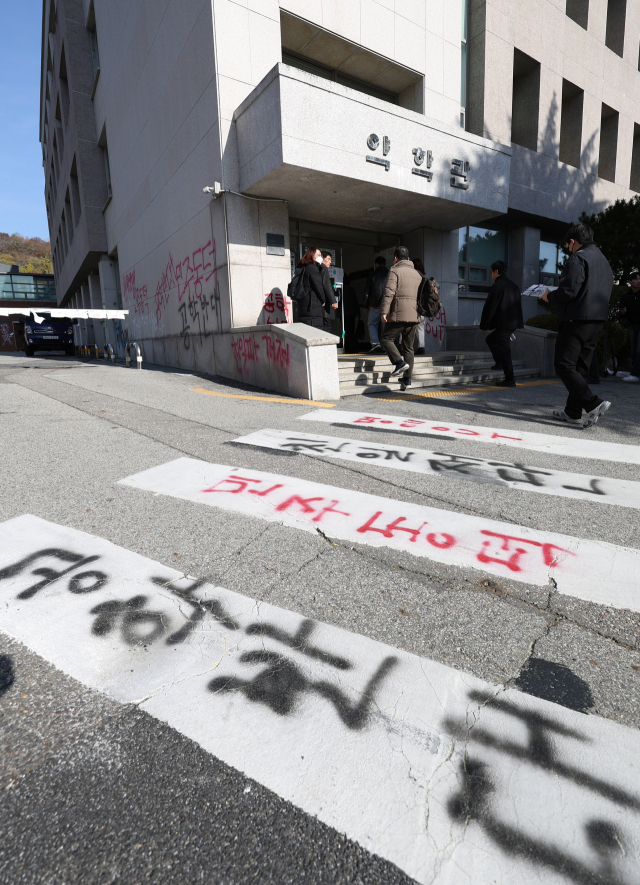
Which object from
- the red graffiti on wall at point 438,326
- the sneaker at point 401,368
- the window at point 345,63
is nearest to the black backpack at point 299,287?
the sneaker at point 401,368

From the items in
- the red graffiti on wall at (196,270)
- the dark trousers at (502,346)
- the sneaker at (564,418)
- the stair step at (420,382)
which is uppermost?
the red graffiti on wall at (196,270)

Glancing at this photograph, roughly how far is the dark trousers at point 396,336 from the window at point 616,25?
663 inches

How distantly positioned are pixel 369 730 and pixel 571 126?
63.6 feet

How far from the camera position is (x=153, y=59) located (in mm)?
11789

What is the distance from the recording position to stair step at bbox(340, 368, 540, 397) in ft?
25.9

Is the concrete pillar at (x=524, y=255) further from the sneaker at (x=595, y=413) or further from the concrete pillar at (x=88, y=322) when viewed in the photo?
the concrete pillar at (x=88, y=322)

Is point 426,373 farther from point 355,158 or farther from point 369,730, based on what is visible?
point 369,730

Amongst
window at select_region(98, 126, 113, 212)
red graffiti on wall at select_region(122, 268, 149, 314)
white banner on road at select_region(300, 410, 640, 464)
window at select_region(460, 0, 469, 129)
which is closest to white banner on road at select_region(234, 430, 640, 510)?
white banner on road at select_region(300, 410, 640, 464)

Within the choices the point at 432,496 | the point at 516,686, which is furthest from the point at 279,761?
the point at 432,496

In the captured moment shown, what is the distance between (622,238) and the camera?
11.4 m

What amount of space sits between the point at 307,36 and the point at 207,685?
12096 mm

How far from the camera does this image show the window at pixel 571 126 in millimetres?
15094

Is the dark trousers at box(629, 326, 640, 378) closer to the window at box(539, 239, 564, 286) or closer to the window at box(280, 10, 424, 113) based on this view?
the window at box(280, 10, 424, 113)

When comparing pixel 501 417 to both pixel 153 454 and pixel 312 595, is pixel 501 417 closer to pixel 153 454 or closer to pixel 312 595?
pixel 153 454
